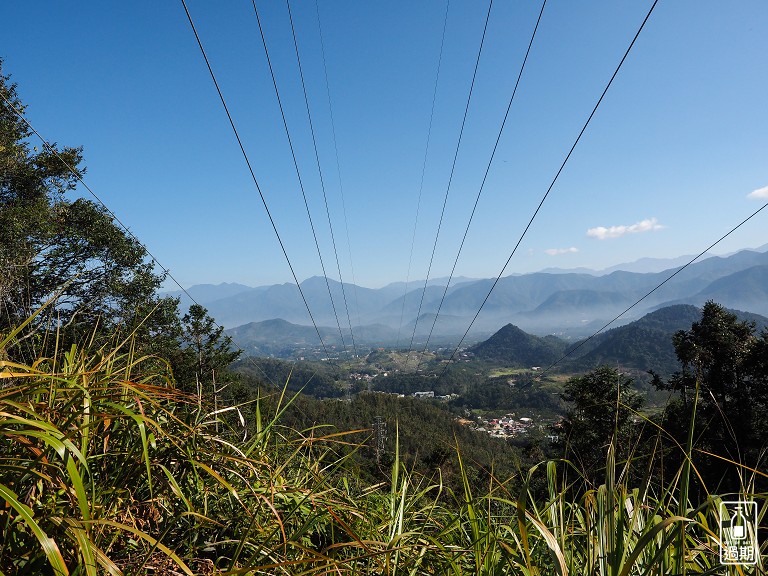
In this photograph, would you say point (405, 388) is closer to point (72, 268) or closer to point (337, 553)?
point (72, 268)

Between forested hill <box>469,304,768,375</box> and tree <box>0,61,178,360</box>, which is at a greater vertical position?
tree <box>0,61,178,360</box>

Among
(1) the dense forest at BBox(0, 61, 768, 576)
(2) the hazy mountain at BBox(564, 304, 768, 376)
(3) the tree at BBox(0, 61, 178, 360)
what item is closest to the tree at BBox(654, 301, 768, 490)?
(1) the dense forest at BBox(0, 61, 768, 576)

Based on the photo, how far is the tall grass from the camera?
0.99m

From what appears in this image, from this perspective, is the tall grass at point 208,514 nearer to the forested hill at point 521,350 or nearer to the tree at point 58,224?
the tree at point 58,224

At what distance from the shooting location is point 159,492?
140 cm

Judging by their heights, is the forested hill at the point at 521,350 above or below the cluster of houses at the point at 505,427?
below

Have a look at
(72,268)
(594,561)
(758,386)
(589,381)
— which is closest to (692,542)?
(594,561)

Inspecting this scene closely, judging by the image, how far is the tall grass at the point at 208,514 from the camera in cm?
99

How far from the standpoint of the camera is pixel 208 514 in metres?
1.44

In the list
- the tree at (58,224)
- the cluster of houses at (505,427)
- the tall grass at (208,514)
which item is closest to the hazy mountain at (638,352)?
the cluster of houses at (505,427)

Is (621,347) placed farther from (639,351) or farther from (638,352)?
(638,352)

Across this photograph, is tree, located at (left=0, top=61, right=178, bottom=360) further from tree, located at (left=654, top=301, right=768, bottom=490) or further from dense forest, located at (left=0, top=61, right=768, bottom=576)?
tree, located at (left=654, top=301, right=768, bottom=490)

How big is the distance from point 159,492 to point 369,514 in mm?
876

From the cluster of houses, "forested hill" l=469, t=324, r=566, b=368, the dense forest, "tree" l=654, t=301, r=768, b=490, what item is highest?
the dense forest
